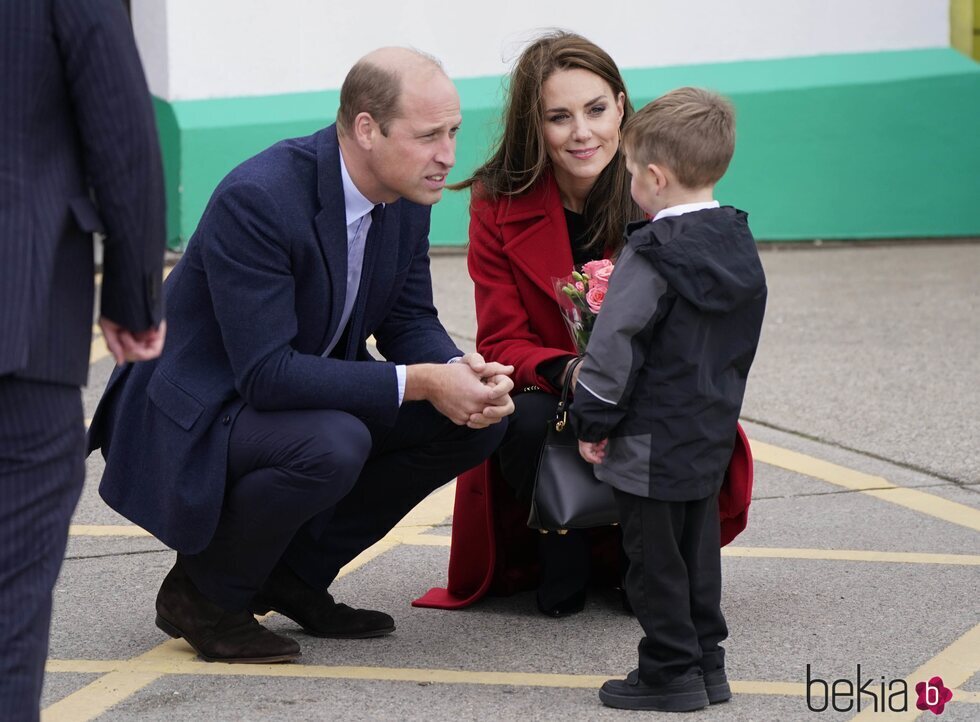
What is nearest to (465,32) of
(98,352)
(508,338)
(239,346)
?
(98,352)

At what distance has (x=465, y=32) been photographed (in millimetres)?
9133

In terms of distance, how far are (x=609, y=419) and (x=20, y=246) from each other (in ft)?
4.21

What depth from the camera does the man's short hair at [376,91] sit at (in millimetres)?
3174

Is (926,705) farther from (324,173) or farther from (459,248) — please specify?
(459,248)

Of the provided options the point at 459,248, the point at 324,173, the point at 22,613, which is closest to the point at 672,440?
the point at 324,173

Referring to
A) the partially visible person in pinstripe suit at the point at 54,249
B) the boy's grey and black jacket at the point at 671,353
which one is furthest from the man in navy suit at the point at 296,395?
the partially visible person in pinstripe suit at the point at 54,249

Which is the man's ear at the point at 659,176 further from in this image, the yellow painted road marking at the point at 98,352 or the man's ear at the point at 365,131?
the yellow painted road marking at the point at 98,352

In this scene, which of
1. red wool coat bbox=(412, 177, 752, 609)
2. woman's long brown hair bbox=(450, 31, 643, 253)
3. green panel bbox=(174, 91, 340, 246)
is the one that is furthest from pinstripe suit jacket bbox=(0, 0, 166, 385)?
green panel bbox=(174, 91, 340, 246)

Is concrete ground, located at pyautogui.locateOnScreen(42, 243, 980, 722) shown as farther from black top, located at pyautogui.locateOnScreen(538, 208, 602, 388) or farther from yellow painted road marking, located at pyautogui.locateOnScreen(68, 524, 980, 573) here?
black top, located at pyautogui.locateOnScreen(538, 208, 602, 388)

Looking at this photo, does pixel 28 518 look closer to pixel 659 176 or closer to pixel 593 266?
pixel 659 176

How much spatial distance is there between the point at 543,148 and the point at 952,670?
1.62m

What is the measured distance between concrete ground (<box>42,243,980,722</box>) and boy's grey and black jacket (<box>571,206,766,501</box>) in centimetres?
53

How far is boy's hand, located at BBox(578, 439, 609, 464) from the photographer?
3.00 m

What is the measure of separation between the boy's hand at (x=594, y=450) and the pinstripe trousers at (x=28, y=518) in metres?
1.18
